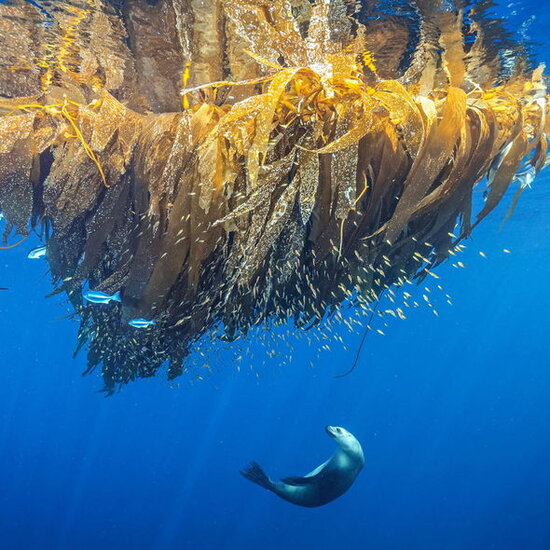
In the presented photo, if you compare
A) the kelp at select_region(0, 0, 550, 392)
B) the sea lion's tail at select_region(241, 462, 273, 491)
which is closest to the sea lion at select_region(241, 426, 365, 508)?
the sea lion's tail at select_region(241, 462, 273, 491)

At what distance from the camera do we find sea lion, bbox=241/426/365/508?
7.17m

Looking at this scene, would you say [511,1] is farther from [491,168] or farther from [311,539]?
[311,539]

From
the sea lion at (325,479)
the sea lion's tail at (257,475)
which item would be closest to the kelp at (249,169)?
the sea lion's tail at (257,475)

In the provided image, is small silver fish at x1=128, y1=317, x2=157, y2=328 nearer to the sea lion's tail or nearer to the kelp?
the kelp

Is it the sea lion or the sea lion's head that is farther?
the sea lion's head

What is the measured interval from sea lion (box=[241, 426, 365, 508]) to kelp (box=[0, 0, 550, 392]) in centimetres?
448

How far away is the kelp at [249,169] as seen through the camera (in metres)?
2.40

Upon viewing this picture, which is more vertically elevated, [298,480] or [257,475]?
[298,480]

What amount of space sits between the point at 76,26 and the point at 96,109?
206cm

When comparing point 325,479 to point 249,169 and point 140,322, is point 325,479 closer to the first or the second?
point 140,322

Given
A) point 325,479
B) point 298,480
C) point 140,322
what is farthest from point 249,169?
point 325,479

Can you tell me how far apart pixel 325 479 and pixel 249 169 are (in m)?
6.66

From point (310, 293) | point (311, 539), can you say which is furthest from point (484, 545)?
point (310, 293)

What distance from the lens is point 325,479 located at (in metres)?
7.16
